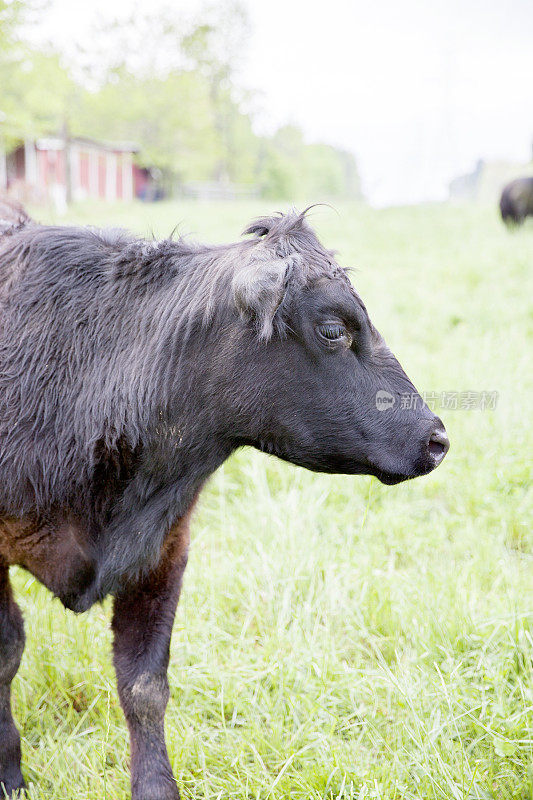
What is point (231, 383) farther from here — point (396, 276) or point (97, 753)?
point (396, 276)

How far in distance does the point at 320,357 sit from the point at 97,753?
1663 mm

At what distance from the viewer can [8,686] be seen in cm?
254

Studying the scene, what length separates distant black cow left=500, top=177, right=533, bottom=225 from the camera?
15305 mm

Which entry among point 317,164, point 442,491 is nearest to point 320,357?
point 442,491

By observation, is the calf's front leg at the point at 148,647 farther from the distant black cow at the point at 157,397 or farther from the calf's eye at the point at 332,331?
the calf's eye at the point at 332,331

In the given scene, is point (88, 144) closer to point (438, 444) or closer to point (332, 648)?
point (332, 648)

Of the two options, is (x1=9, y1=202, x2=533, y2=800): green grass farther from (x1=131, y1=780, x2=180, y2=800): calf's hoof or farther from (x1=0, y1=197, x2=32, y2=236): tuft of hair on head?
(x1=0, y1=197, x2=32, y2=236): tuft of hair on head

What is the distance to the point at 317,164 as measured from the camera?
93312mm

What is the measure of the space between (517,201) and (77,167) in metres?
33.5

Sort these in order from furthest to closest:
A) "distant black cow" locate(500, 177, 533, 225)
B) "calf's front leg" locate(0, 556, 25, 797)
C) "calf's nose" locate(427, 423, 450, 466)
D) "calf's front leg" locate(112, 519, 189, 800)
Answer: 1. "distant black cow" locate(500, 177, 533, 225)
2. "calf's front leg" locate(0, 556, 25, 797)
3. "calf's front leg" locate(112, 519, 189, 800)
4. "calf's nose" locate(427, 423, 450, 466)

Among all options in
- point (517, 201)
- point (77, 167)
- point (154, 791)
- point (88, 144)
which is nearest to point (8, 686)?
point (154, 791)

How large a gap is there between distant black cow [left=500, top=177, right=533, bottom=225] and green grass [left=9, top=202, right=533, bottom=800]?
1189 cm

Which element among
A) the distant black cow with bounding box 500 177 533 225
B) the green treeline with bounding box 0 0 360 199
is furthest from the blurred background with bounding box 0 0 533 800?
the green treeline with bounding box 0 0 360 199

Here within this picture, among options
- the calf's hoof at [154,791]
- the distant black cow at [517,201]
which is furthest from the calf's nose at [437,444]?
the distant black cow at [517,201]
